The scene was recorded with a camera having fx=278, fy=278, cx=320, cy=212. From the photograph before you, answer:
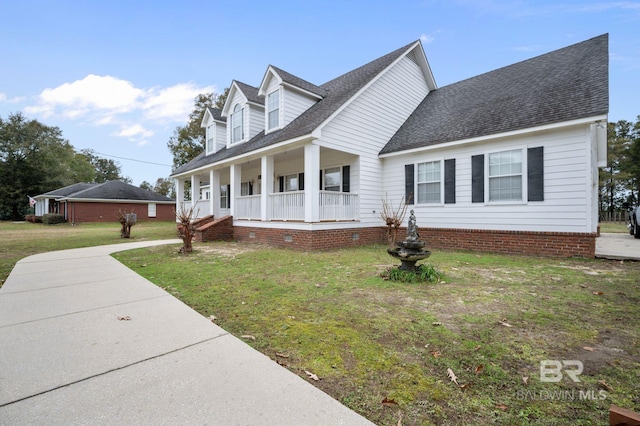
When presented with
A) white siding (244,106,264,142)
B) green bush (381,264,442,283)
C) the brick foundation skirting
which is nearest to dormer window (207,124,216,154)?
white siding (244,106,264,142)

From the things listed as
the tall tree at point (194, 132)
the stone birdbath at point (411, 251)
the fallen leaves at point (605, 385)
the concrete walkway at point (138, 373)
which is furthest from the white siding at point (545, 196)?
the tall tree at point (194, 132)

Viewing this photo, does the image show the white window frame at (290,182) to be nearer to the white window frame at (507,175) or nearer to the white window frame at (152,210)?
the white window frame at (507,175)

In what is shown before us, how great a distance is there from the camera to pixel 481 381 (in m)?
2.14

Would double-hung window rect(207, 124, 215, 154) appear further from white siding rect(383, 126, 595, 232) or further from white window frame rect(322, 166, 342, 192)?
white siding rect(383, 126, 595, 232)

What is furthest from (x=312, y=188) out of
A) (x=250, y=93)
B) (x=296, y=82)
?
(x=250, y=93)

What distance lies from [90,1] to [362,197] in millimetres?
13814

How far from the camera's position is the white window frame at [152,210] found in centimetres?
3300

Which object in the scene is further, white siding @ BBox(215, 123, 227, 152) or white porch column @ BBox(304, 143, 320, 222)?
white siding @ BBox(215, 123, 227, 152)

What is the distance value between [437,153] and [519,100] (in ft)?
10.3

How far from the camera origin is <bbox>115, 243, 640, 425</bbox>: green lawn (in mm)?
1915

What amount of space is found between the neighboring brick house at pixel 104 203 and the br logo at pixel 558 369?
3675 cm

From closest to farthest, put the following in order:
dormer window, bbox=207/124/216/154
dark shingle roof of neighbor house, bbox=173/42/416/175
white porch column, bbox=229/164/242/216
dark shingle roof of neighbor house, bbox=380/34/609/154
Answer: dark shingle roof of neighbor house, bbox=380/34/609/154
dark shingle roof of neighbor house, bbox=173/42/416/175
white porch column, bbox=229/164/242/216
dormer window, bbox=207/124/216/154

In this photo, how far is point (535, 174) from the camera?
8148 millimetres

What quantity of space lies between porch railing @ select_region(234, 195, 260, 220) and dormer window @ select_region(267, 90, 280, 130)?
11.1ft
